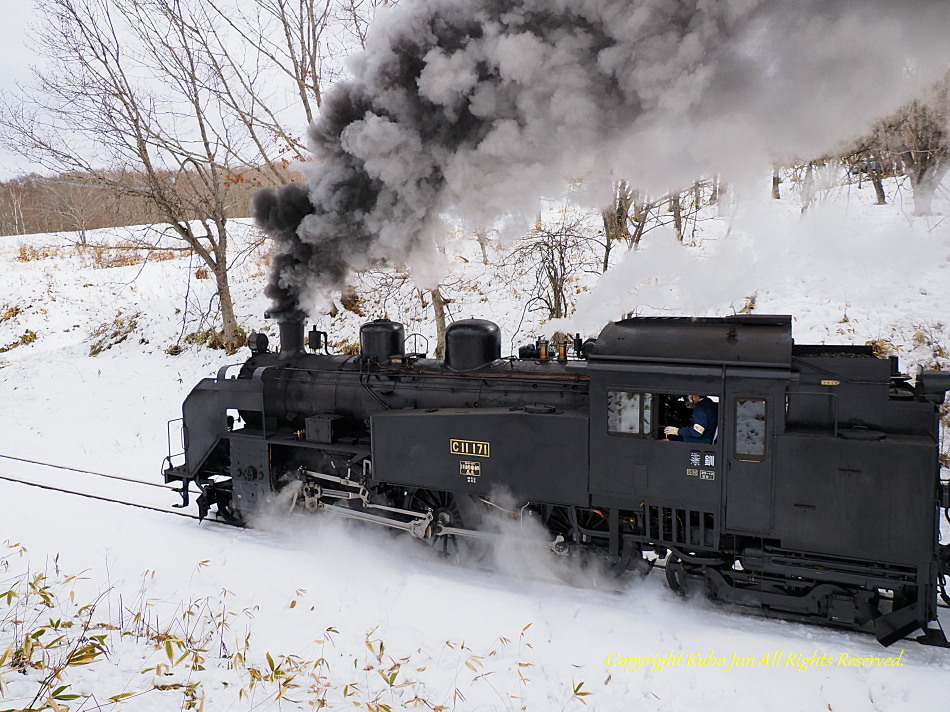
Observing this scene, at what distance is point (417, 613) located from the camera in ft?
21.4

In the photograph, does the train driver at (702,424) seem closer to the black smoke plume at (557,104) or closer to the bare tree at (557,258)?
the black smoke plume at (557,104)

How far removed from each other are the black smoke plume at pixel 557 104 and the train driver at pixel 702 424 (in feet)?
10.9

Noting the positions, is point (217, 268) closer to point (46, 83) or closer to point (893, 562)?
point (46, 83)

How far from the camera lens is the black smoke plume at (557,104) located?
6.32 meters

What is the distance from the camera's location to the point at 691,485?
19.8 ft

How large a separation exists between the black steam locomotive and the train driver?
38 millimetres

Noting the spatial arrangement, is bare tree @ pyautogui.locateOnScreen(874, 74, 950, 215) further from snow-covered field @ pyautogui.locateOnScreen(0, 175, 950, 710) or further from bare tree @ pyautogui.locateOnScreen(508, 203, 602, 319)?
bare tree @ pyautogui.locateOnScreen(508, 203, 602, 319)

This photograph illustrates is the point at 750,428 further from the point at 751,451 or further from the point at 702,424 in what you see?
the point at 702,424

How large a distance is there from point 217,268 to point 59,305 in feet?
32.1

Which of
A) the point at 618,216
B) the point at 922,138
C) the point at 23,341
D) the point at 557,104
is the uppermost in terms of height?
the point at 922,138

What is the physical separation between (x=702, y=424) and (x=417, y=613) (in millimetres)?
3516

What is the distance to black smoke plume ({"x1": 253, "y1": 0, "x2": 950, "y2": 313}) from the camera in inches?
249

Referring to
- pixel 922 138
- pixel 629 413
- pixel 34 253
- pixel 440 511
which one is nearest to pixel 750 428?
pixel 629 413

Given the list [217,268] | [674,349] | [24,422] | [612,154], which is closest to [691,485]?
[674,349]
